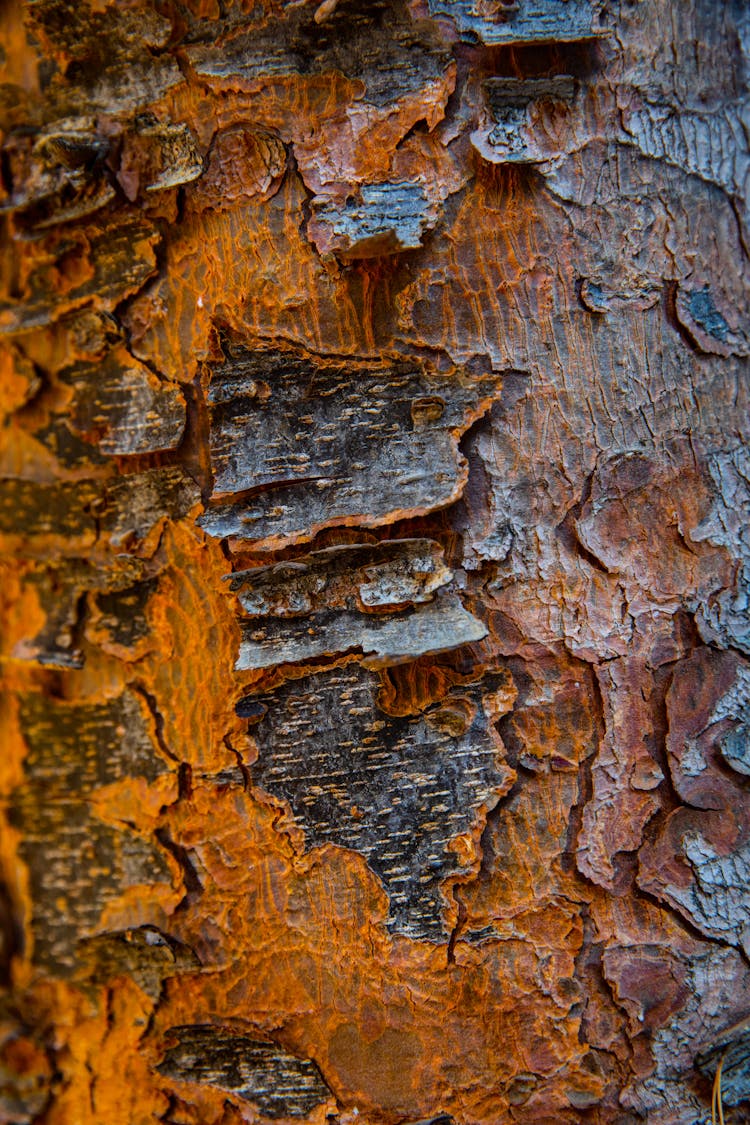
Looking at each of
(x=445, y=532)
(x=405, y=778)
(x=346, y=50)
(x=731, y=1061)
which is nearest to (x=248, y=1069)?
(x=405, y=778)

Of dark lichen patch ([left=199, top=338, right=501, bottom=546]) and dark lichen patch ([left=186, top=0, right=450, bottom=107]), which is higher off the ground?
dark lichen patch ([left=186, top=0, right=450, bottom=107])

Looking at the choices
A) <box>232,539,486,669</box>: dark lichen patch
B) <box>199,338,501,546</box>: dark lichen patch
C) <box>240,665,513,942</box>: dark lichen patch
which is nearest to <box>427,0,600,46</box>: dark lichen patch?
<box>199,338,501,546</box>: dark lichen patch

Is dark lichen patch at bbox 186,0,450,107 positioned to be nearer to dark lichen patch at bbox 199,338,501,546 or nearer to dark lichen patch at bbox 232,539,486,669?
dark lichen patch at bbox 199,338,501,546

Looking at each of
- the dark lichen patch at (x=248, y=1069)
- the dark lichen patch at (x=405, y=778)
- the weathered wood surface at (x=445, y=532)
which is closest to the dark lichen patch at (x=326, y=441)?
the weathered wood surface at (x=445, y=532)

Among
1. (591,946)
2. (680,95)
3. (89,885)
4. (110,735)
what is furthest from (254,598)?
(680,95)

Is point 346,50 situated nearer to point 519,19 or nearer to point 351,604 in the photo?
point 519,19

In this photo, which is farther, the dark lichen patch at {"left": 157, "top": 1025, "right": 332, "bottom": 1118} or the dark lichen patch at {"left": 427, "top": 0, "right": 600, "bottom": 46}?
the dark lichen patch at {"left": 157, "top": 1025, "right": 332, "bottom": 1118}

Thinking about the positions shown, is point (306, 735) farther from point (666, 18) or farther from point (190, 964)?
point (666, 18)

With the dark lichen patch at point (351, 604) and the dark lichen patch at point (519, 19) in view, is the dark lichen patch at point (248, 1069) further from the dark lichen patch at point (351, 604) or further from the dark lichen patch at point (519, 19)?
the dark lichen patch at point (519, 19)
